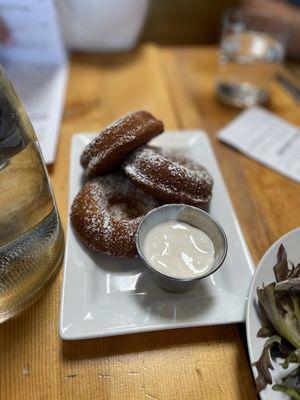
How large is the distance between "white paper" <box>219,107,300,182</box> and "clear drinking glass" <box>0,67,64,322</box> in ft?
1.88

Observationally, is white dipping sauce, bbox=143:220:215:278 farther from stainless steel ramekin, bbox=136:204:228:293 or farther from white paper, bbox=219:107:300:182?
white paper, bbox=219:107:300:182

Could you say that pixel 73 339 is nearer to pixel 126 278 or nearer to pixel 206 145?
pixel 126 278

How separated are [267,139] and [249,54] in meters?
0.39

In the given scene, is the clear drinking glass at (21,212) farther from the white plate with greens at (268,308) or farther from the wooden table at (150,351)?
the white plate with greens at (268,308)

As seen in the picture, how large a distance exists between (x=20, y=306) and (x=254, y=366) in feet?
1.31

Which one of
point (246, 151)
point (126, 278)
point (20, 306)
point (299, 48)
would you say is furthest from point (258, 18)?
point (20, 306)

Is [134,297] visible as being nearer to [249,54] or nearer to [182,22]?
[249,54]

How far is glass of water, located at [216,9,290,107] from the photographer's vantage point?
1.16 meters

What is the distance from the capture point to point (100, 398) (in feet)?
1.73

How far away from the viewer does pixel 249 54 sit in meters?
1.20

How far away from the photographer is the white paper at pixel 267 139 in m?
0.93

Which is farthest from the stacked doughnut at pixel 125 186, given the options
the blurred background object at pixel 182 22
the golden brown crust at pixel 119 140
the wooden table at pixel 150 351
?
the blurred background object at pixel 182 22

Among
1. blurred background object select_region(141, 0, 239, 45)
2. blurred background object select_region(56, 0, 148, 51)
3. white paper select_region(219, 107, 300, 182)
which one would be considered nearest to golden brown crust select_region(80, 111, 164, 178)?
white paper select_region(219, 107, 300, 182)

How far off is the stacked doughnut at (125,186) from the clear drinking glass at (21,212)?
0.25 feet
